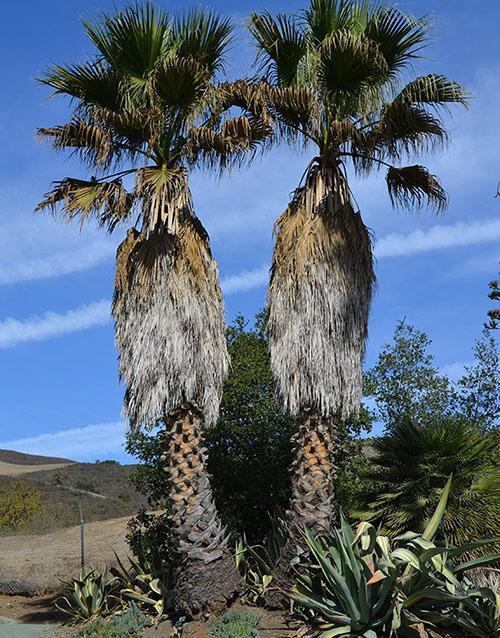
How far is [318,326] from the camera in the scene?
1345 cm

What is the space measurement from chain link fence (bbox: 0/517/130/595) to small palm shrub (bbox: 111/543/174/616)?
193 inches

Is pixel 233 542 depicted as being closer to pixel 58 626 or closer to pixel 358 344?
pixel 58 626

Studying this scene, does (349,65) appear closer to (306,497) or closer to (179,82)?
(179,82)

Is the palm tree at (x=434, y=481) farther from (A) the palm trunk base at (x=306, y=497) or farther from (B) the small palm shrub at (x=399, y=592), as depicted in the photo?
(B) the small palm shrub at (x=399, y=592)

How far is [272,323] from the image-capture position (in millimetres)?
13906

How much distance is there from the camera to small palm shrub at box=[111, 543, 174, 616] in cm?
1355

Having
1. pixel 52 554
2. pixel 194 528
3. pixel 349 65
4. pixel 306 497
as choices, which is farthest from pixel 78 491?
pixel 349 65

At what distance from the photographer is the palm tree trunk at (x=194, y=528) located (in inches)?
507

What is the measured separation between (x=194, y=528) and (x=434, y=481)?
Result: 163 inches

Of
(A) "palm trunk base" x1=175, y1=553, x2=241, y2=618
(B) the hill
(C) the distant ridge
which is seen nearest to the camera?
(A) "palm trunk base" x1=175, y1=553, x2=241, y2=618

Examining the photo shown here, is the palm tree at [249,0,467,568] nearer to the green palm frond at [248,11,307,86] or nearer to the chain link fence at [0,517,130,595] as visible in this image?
the green palm frond at [248,11,307,86]

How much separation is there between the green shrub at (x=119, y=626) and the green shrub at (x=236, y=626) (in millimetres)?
1291

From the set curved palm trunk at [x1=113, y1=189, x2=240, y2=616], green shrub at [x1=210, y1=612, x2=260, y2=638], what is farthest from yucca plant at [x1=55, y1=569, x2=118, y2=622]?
green shrub at [x1=210, y1=612, x2=260, y2=638]

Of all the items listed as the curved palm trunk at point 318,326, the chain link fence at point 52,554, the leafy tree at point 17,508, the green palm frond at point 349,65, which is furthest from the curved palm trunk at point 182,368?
the leafy tree at point 17,508
